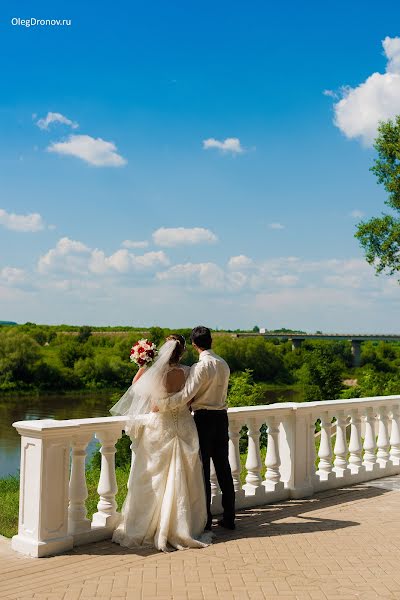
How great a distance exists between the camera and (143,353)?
608cm

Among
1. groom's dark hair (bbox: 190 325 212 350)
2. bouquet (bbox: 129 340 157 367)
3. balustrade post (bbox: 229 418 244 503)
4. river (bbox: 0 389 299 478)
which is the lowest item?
river (bbox: 0 389 299 478)

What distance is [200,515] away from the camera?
5.99 meters

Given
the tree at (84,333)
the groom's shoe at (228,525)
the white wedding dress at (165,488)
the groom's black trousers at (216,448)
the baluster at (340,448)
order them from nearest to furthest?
the white wedding dress at (165,488) < the groom's black trousers at (216,448) < the groom's shoe at (228,525) < the baluster at (340,448) < the tree at (84,333)

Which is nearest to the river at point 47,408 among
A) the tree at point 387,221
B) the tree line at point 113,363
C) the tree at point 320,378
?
the tree line at point 113,363

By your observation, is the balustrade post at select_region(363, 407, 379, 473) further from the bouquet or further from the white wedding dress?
the bouquet

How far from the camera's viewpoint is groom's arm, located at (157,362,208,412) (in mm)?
5910

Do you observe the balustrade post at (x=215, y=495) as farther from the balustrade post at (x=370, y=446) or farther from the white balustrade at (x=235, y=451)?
the balustrade post at (x=370, y=446)

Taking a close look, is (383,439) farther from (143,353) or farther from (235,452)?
(143,353)

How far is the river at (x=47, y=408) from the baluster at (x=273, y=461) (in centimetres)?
2743

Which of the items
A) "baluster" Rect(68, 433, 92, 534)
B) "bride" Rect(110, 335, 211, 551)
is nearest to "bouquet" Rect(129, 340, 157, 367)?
"bride" Rect(110, 335, 211, 551)

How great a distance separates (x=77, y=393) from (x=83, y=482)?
63.4 meters

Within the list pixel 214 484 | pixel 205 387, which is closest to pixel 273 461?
pixel 214 484

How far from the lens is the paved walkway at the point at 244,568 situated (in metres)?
4.78

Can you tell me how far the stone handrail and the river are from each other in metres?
26.8
